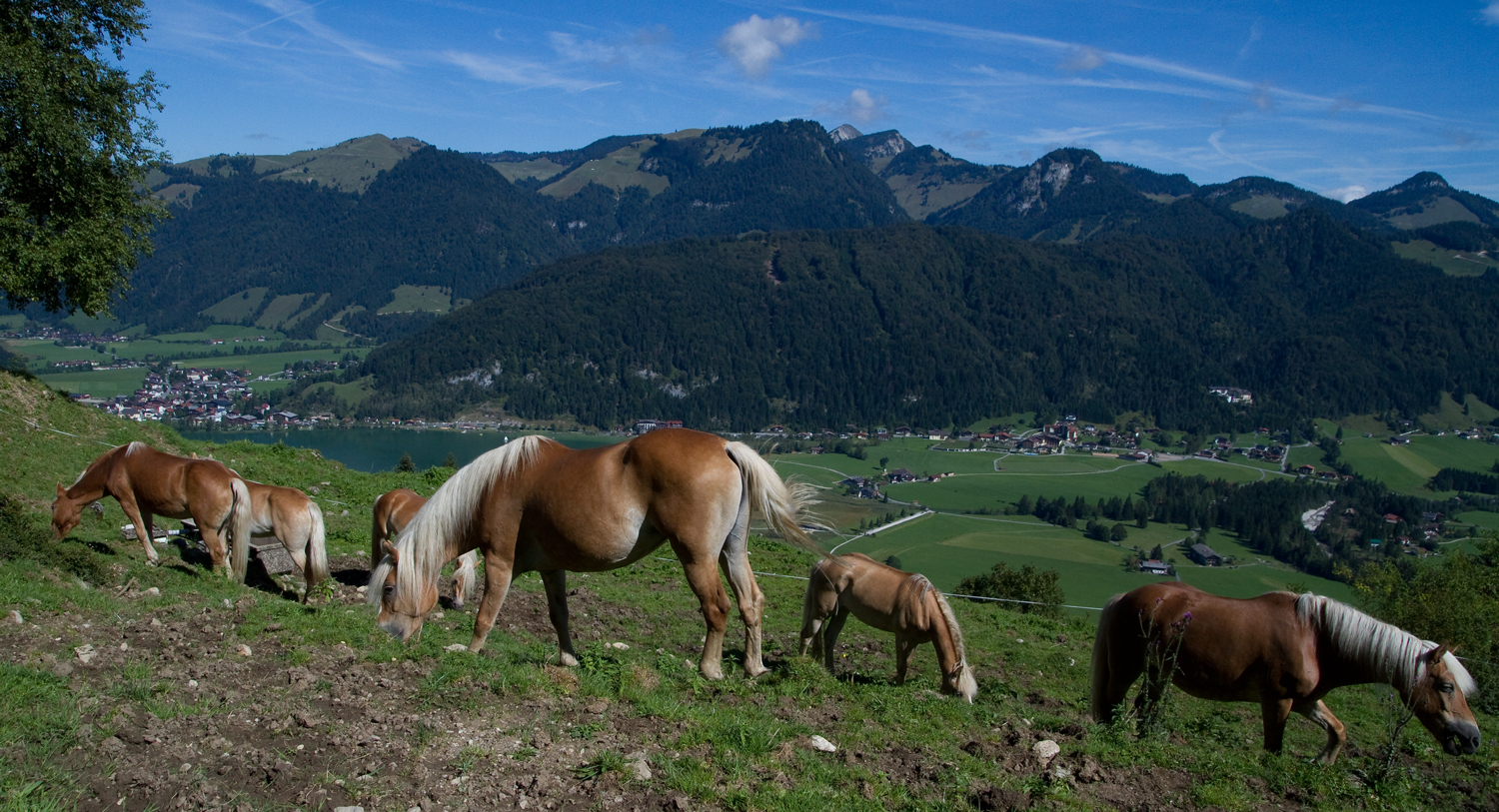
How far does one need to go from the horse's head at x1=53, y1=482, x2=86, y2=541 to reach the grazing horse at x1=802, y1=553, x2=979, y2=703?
33.3 ft

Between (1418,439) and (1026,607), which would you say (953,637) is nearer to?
(1026,607)

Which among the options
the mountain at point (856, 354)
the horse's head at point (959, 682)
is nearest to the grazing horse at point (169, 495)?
the horse's head at point (959, 682)

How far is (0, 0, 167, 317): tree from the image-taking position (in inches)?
700

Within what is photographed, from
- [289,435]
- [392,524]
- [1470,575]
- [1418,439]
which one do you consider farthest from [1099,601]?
[1418,439]

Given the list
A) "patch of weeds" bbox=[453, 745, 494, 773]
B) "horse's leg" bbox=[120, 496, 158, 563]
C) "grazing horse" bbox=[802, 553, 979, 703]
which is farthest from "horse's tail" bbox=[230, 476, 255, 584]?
"grazing horse" bbox=[802, 553, 979, 703]

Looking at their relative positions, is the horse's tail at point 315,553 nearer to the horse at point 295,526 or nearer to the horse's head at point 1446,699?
the horse at point 295,526

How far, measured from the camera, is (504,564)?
7.11m

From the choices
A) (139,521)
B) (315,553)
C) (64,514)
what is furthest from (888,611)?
(64,514)

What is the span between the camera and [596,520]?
6742 mm

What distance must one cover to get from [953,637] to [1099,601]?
1697 inches

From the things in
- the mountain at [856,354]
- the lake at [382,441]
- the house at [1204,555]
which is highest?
the mountain at [856,354]

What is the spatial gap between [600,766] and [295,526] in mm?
7619

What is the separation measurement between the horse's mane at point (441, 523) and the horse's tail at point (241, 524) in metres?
4.36

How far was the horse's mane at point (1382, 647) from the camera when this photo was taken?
716 centimetres
